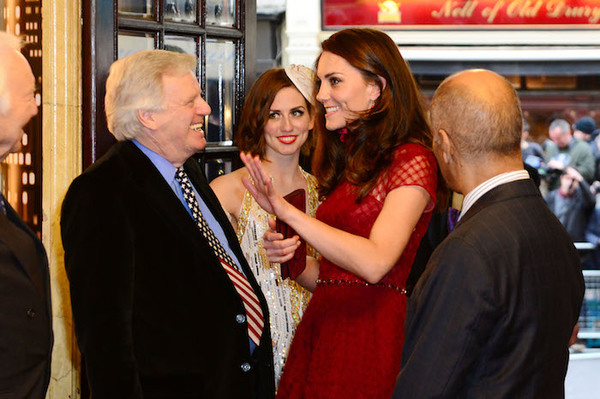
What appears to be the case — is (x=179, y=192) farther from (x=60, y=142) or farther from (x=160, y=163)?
(x=60, y=142)

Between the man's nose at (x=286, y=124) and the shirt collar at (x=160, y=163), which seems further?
the man's nose at (x=286, y=124)

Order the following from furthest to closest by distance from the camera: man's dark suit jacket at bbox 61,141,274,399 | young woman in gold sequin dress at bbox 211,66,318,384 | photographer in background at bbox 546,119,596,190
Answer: photographer in background at bbox 546,119,596,190
young woman in gold sequin dress at bbox 211,66,318,384
man's dark suit jacket at bbox 61,141,274,399

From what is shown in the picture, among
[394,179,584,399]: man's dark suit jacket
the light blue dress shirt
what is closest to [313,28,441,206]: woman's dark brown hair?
the light blue dress shirt

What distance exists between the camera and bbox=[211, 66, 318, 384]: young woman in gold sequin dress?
3.13 metres

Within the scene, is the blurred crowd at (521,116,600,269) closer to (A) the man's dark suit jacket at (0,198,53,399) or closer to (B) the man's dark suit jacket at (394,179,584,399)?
(B) the man's dark suit jacket at (394,179,584,399)

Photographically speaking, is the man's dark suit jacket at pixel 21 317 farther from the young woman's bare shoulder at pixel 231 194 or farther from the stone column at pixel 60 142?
the young woman's bare shoulder at pixel 231 194

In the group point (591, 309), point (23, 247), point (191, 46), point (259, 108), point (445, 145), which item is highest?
point (191, 46)

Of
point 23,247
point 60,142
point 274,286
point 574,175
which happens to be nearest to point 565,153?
point 574,175

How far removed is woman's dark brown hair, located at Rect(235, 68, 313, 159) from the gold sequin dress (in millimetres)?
230

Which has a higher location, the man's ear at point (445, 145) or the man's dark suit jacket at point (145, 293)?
the man's ear at point (445, 145)

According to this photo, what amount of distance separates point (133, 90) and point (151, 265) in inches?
20.0

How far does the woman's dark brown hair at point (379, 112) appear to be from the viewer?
7.93ft

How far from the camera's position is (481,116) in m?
1.69

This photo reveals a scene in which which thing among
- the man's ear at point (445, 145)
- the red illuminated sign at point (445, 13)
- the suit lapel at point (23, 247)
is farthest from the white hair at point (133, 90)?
the red illuminated sign at point (445, 13)
